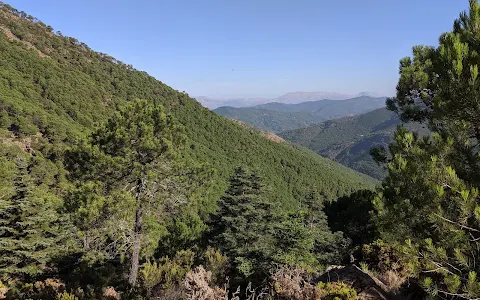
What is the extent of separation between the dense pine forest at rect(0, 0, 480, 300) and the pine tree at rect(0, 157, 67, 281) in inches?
2.2

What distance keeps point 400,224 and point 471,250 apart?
3.18 feet

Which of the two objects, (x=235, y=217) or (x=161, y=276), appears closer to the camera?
(x=161, y=276)

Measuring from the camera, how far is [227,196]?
18844 mm

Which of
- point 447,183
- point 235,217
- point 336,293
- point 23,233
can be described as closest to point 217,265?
point 235,217

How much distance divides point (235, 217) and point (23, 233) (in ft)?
33.7

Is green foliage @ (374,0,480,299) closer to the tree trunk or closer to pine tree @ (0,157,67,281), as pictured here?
the tree trunk

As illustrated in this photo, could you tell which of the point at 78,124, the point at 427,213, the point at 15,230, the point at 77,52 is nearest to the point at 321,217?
the point at 15,230

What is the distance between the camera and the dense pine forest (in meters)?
4.32

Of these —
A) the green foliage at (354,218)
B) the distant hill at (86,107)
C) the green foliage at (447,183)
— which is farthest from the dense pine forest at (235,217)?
the distant hill at (86,107)

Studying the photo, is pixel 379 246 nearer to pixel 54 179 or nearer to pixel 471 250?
pixel 471 250

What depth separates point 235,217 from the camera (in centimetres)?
1817

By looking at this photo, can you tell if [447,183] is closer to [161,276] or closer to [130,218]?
[130,218]

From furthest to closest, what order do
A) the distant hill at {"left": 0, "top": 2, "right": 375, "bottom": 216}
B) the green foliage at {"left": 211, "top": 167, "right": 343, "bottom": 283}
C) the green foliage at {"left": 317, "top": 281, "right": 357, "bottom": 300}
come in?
the distant hill at {"left": 0, "top": 2, "right": 375, "bottom": 216} < the green foliage at {"left": 211, "top": 167, "right": 343, "bottom": 283} < the green foliage at {"left": 317, "top": 281, "right": 357, "bottom": 300}

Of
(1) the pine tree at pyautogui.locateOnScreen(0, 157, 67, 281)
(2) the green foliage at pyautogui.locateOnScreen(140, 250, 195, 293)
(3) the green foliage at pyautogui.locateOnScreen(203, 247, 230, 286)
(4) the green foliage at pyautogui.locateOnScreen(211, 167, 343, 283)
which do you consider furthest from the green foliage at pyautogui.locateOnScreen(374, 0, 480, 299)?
(1) the pine tree at pyautogui.locateOnScreen(0, 157, 67, 281)
